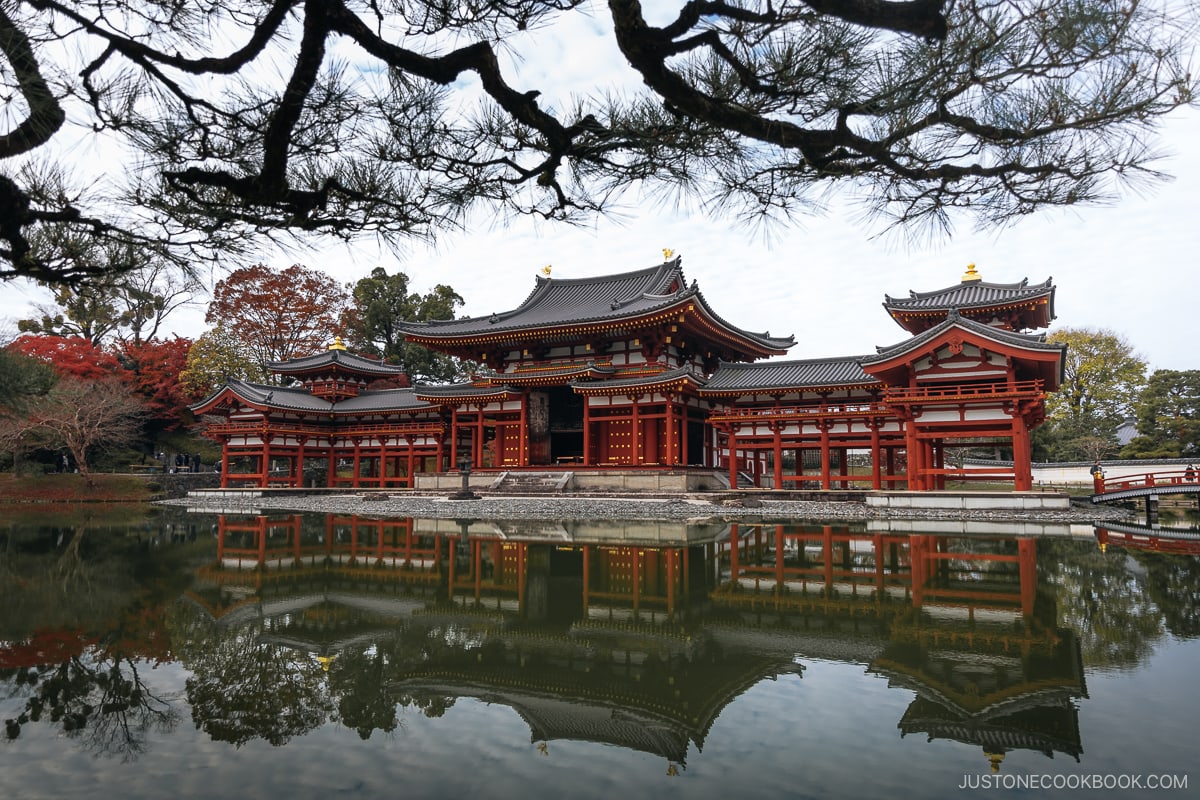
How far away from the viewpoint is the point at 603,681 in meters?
4.21

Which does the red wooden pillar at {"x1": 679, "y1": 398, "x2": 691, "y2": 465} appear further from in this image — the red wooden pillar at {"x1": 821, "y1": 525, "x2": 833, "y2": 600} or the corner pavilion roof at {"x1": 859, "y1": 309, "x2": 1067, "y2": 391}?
the red wooden pillar at {"x1": 821, "y1": 525, "x2": 833, "y2": 600}

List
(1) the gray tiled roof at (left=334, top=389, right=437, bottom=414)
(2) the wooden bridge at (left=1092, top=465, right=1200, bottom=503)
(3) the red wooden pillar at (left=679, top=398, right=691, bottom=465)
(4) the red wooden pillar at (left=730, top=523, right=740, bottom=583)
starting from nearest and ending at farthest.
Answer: (4) the red wooden pillar at (left=730, top=523, right=740, bottom=583), (2) the wooden bridge at (left=1092, top=465, right=1200, bottom=503), (3) the red wooden pillar at (left=679, top=398, right=691, bottom=465), (1) the gray tiled roof at (left=334, top=389, right=437, bottom=414)

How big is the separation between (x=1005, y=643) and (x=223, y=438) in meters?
33.0

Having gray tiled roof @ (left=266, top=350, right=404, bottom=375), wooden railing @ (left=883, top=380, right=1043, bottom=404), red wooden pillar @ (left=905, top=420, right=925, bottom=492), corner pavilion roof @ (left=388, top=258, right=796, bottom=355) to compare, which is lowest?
red wooden pillar @ (left=905, top=420, right=925, bottom=492)

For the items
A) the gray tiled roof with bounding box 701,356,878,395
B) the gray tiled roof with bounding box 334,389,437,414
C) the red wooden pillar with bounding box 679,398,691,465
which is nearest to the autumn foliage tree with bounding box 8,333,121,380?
the gray tiled roof with bounding box 334,389,437,414

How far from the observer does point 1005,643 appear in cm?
502

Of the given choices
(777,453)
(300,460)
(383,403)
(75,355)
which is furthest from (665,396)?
(75,355)

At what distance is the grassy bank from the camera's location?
1106 inches

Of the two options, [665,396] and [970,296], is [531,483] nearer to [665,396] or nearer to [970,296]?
[665,396]

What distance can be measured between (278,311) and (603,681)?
37404mm

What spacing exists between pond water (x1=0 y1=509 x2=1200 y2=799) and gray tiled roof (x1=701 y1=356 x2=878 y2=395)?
14052mm

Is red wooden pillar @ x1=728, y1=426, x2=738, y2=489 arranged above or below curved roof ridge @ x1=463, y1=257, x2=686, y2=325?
below

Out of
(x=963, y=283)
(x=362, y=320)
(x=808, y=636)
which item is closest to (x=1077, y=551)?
(x=808, y=636)

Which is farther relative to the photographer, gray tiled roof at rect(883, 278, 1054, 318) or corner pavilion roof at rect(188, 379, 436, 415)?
corner pavilion roof at rect(188, 379, 436, 415)
